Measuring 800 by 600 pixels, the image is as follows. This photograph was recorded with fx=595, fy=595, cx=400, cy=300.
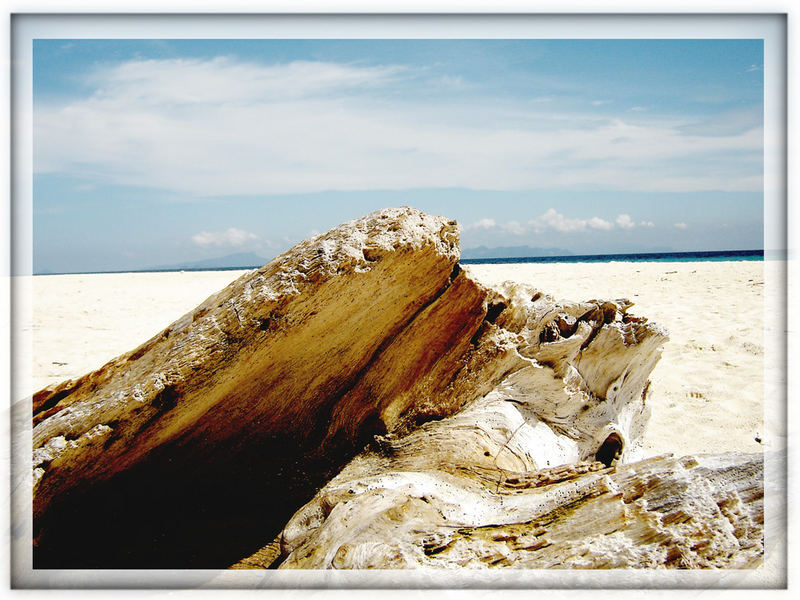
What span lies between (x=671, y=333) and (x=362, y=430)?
506 cm

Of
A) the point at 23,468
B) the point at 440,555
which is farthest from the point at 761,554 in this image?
the point at 23,468

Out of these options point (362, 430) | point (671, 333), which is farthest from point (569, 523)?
point (671, 333)

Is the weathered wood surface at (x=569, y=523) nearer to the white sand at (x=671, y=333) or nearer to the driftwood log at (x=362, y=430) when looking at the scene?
the driftwood log at (x=362, y=430)

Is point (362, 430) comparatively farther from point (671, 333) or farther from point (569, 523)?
point (671, 333)

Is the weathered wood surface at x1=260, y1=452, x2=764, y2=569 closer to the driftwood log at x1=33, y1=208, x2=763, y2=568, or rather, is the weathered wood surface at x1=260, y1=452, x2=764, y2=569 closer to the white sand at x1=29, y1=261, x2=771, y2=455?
the driftwood log at x1=33, y1=208, x2=763, y2=568

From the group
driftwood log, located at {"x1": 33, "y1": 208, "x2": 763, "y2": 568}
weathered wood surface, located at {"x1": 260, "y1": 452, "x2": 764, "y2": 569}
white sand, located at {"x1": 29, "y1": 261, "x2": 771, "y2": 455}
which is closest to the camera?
weathered wood surface, located at {"x1": 260, "y1": 452, "x2": 764, "y2": 569}

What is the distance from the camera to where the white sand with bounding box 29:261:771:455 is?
13.4 feet

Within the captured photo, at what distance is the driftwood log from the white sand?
1.58 feet

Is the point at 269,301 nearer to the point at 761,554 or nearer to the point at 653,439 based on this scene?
the point at 761,554

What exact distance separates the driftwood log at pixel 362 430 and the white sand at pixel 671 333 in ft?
1.58

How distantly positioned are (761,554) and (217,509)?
221 centimetres

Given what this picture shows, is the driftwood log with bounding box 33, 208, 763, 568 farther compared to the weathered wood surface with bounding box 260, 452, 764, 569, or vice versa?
the driftwood log with bounding box 33, 208, 763, 568

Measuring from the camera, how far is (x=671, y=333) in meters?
6.69

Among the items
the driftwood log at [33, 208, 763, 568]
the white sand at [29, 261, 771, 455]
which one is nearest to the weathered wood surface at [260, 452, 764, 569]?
the driftwood log at [33, 208, 763, 568]
